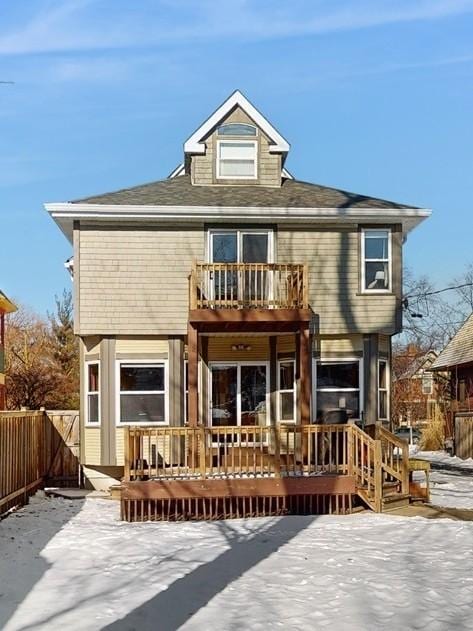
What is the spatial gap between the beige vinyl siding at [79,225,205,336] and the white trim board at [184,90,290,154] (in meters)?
2.61

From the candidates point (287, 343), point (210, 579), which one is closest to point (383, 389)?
point (287, 343)

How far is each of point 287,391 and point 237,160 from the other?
5.58 m

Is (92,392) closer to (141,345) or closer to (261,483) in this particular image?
(141,345)

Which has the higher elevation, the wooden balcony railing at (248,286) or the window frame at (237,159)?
the window frame at (237,159)

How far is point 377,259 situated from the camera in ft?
Result: 57.1

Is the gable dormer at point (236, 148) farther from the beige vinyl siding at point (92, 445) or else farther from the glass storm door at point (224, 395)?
the beige vinyl siding at point (92, 445)

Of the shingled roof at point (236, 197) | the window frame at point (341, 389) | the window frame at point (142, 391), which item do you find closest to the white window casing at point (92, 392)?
the window frame at point (142, 391)

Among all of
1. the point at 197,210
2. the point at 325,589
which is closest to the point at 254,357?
the point at 197,210

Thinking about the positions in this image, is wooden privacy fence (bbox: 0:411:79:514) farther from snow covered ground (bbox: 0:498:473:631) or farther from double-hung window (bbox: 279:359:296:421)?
double-hung window (bbox: 279:359:296:421)

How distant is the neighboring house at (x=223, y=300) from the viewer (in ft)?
54.9

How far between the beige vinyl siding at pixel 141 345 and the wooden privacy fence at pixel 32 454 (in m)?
2.21

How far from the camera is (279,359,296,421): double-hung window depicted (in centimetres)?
1725

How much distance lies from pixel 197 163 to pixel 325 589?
1270cm

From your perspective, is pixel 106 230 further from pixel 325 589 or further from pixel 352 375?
pixel 325 589
